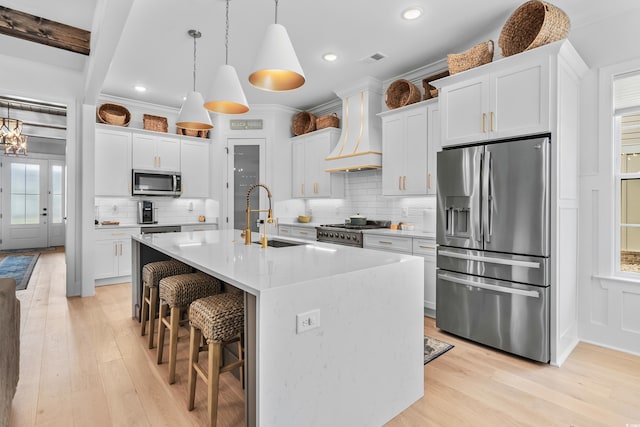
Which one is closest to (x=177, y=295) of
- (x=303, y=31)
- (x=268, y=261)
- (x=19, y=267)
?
(x=268, y=261)

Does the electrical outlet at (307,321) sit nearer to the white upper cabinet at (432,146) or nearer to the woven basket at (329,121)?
the white upper cabinet at (432,146)

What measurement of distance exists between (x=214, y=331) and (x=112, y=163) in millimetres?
4507

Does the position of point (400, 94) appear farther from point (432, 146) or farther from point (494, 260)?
point (494, 260)

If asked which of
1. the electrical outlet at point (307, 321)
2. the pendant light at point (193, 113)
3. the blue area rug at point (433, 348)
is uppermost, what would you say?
the pendant light at point (193, 113)

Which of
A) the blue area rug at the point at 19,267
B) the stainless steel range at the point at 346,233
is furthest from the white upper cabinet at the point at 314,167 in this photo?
the blue area rug at the point at 19,267

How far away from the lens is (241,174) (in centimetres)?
589

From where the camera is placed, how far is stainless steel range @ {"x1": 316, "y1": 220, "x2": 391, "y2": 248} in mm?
4258

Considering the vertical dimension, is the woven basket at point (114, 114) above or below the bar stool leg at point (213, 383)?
above

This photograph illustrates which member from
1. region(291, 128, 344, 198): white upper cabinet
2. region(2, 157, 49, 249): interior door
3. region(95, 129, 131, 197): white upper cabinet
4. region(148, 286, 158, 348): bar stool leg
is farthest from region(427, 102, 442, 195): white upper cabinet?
region(2, 157, 49, 249): interior door

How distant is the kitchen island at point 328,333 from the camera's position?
4.74 ft

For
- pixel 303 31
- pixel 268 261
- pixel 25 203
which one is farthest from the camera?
pixel 25 203

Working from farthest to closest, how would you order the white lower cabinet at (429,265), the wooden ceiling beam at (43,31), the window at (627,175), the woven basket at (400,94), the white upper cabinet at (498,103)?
the woven basket at (400,94), the white lower cabinet at (429,265), the wooden ceiling beam at (43,31), the window at (627,175), the white upper cabinet at (498,103)

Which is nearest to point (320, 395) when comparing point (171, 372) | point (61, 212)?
point (171, 372)

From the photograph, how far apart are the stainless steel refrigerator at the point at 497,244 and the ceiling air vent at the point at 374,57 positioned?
4.76 feet
